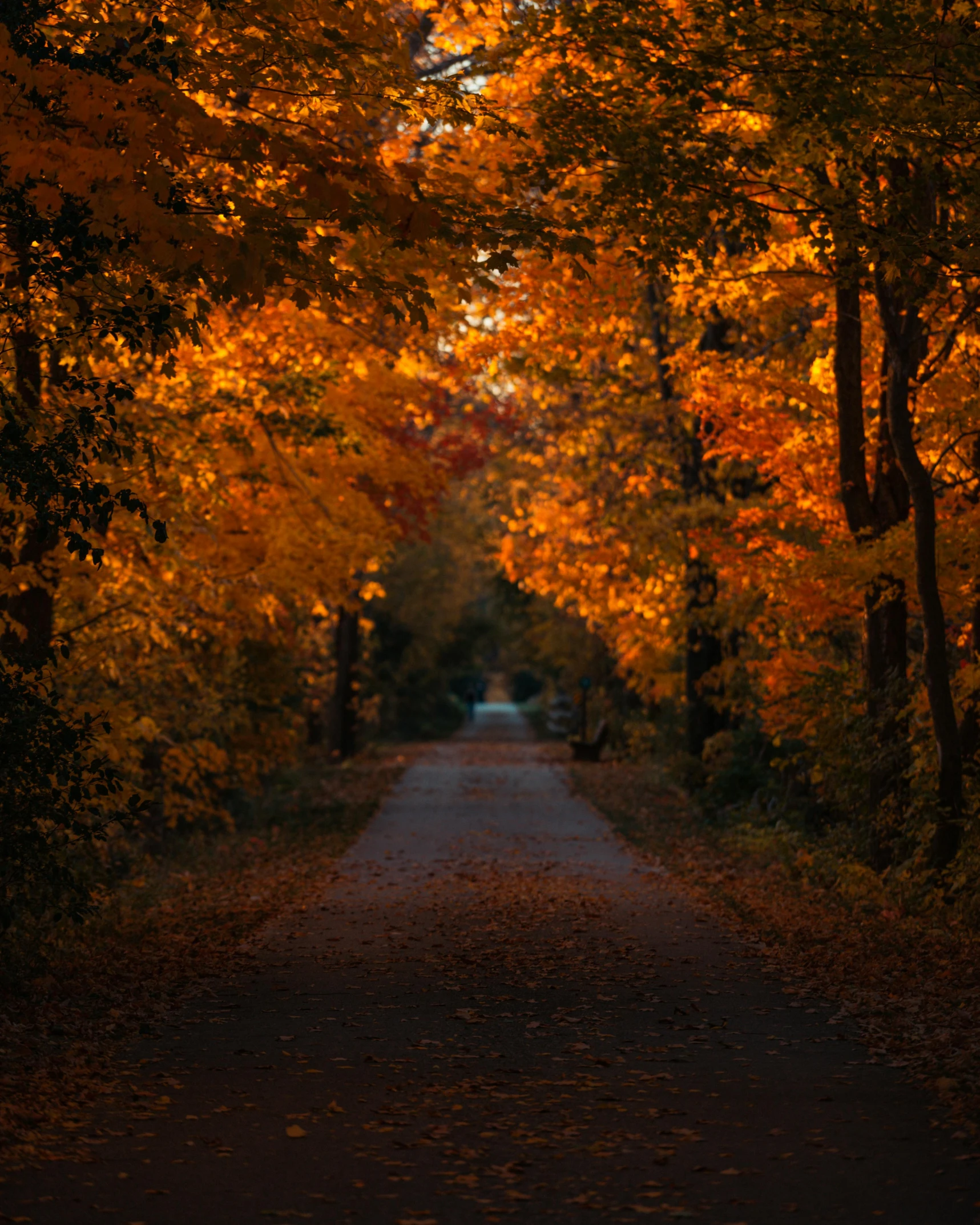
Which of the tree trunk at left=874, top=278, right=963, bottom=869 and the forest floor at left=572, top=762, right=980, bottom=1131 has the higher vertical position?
the tree trunk at left=874, top=278, right=963, bottom=869

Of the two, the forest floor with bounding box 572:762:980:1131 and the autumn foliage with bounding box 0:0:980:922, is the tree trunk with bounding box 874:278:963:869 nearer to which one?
the autumn foliage with bounding box 0:0:980:922

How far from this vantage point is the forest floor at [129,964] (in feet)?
21.1

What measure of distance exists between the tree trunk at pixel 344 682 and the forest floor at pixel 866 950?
1654 centimetres

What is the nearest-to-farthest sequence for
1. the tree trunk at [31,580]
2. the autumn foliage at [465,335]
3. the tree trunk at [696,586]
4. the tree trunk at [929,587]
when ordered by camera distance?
the autumn foliage at [465,335] < the tree trunk at [31,580] < the tree trunk at [929,587] < the tree trunk at [696,586]

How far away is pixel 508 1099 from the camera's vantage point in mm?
6555

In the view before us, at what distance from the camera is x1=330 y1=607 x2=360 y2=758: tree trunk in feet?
111

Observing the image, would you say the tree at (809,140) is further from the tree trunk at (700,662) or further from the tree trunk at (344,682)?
the tree trunk at (344,682)

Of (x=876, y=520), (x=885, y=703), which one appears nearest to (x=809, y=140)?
(x=876, y=520)

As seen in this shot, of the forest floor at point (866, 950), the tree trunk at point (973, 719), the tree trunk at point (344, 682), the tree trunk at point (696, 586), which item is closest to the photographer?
the forest floor at point (866, 950)

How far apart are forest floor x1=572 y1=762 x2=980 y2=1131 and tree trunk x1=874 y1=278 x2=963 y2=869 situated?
79 centimetres

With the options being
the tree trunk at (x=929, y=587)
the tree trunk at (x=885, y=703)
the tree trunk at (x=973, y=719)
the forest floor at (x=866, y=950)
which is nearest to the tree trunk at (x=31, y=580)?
the forest floor at (x=866, y=950)

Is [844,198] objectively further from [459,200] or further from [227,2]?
[227,2]

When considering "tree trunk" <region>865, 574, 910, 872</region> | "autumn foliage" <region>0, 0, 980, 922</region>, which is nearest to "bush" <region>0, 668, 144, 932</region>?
"autumn foliage" <region>0, 0, 980, 922</region>

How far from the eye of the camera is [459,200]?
28.2ft
